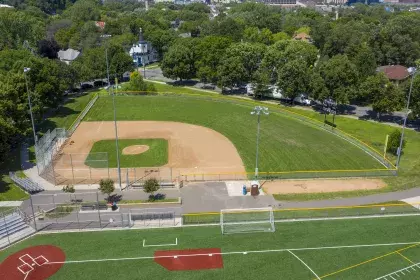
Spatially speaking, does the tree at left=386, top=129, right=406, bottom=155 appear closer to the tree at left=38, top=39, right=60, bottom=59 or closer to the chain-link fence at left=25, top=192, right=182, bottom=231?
the chain-link fence at left=25, top=192, right=182, bottom=231

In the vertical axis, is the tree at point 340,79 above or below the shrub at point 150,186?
above

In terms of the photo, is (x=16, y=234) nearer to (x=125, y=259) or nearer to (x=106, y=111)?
(x=125, y=259)

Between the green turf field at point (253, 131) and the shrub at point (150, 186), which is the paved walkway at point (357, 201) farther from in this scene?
the shrub at point (150, 186)

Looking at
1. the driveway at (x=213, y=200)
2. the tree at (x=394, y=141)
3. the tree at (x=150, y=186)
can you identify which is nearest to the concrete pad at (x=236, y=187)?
the driveway at (x=213, y=200)

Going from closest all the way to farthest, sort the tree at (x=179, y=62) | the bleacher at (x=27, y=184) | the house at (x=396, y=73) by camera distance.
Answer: the bleacher at (x=27, y=184)
the house at (x=396, y=73)
the tree at (x=179, y=62)

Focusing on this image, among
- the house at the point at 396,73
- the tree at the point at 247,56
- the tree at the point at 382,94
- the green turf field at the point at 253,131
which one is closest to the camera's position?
the green turf field at the point at 253,131

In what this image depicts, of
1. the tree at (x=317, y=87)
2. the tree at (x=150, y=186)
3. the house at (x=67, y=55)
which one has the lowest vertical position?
the tree at (x=150, y=186)

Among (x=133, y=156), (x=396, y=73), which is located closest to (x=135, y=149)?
(x=133, y=156)

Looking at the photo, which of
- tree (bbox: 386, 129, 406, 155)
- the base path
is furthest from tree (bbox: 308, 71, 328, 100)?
the base path
